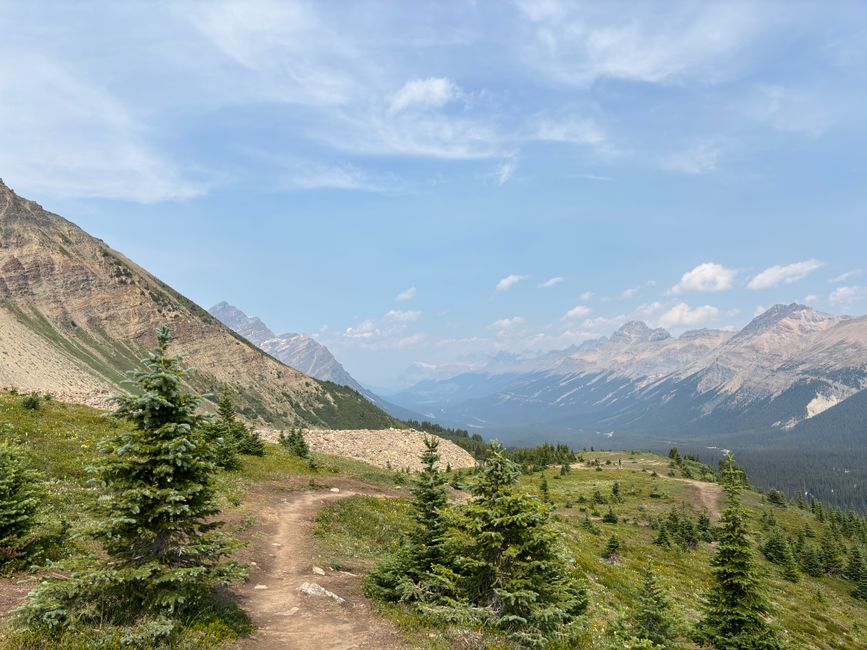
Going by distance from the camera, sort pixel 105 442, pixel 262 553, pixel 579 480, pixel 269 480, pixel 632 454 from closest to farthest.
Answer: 1. pixel 105 442
2. pixel 262 553
3. pixel 269 480
4. pixel 579 480
5. pixel 632 454

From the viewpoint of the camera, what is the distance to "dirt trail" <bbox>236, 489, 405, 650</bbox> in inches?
480

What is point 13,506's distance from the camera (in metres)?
13.7

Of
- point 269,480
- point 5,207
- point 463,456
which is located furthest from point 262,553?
point 5,207

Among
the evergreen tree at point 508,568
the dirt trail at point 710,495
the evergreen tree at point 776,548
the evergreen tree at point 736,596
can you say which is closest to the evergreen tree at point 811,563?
the evergreen tree at point 776,548

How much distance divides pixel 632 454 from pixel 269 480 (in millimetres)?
161447

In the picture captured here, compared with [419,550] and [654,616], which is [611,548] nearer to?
[654,616]

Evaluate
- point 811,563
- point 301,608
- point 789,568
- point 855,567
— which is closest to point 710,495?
point 811,563

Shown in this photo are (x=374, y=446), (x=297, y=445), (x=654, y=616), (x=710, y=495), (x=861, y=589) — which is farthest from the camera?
(x=710, y=495)

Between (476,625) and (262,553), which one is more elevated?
(476,625)

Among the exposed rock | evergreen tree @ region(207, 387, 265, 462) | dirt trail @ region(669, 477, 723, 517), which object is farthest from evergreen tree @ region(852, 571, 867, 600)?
evergreen tree @ region(207, 387, 265, 462)

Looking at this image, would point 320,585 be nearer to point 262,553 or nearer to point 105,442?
point 262,553

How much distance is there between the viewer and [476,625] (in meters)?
12.6

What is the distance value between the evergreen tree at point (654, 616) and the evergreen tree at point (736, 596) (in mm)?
2976

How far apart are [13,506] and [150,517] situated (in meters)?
7.06
